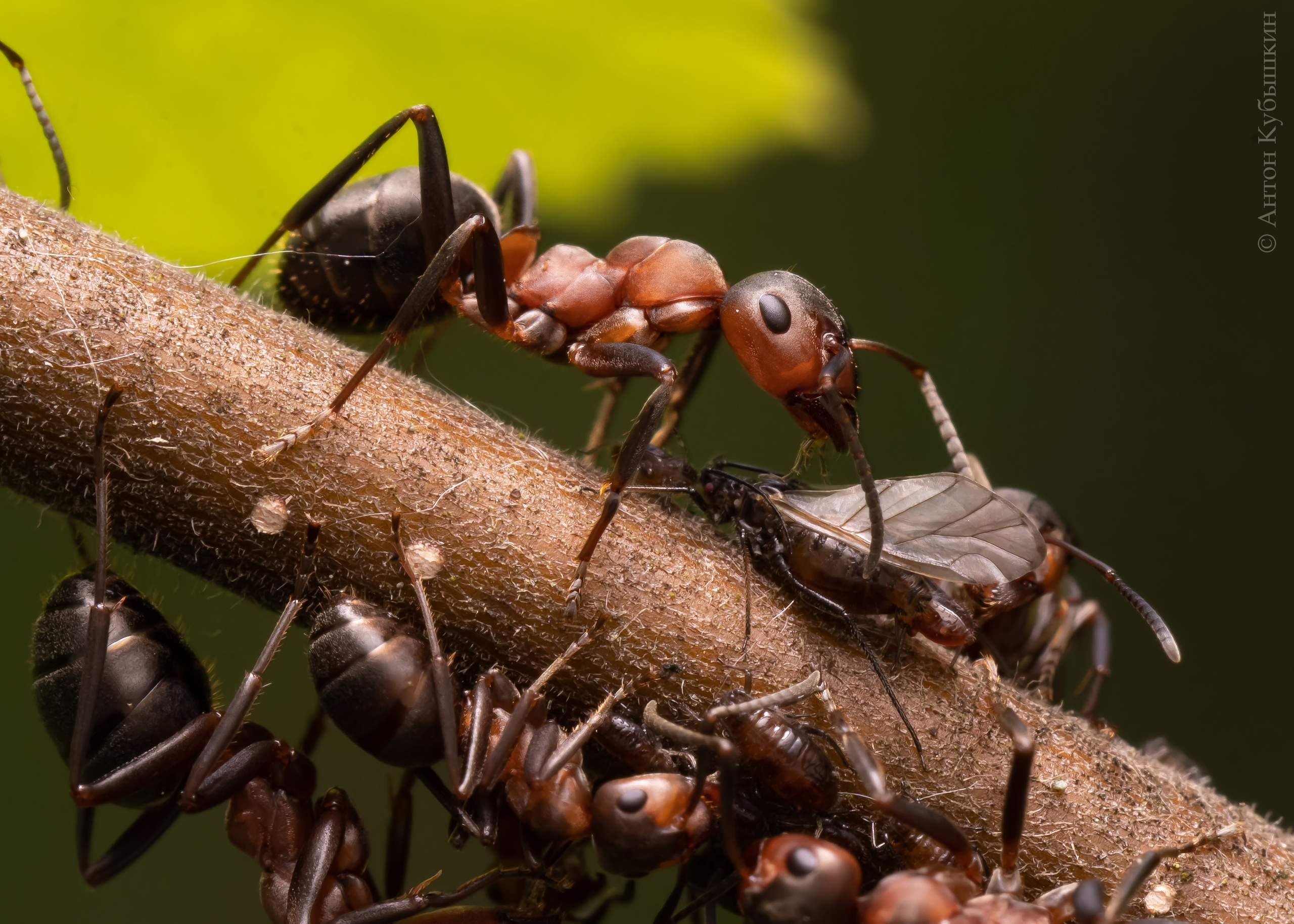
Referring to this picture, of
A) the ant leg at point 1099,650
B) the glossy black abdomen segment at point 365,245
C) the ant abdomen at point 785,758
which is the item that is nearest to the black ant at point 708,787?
the ant abdomen at point 785,758

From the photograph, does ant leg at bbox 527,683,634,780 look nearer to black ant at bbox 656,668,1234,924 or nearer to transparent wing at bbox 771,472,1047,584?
black ant at bbox 656,668,1234,924

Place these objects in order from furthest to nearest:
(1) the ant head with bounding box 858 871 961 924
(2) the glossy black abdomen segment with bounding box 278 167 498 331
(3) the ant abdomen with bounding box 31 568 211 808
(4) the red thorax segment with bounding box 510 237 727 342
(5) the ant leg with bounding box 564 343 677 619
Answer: (4) the red thorax segment with bounding box 510 237 727 342
(2) the glossy black abdomen segment with bounding box 278 167 498 331
(3) the ant abdomen with bounding box 31 568 211 808
(5) the ant leg with bounding box 564 343 677 619
(1) the ant head with bounding box 858 871 961 924

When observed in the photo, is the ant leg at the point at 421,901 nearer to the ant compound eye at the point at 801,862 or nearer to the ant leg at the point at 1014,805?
the ant compound eye at the point at 801,862

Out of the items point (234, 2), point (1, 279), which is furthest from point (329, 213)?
point (1, 279)

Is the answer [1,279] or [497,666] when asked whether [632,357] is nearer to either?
A: [497,666]

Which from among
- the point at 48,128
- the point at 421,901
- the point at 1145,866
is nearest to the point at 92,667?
the point at 421,901

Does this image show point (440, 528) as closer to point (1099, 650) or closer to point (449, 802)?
point (449, 802)

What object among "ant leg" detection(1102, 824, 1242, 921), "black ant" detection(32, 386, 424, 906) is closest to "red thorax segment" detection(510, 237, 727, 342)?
"black ant" detection(32, 386, 424, 906)

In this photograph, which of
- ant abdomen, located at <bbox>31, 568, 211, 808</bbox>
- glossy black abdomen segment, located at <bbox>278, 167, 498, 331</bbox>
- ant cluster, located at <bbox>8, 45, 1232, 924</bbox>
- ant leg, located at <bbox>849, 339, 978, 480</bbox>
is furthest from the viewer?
glossy black abdomen segment, located at <bbox>278, 167, 498, 331</bbox>
